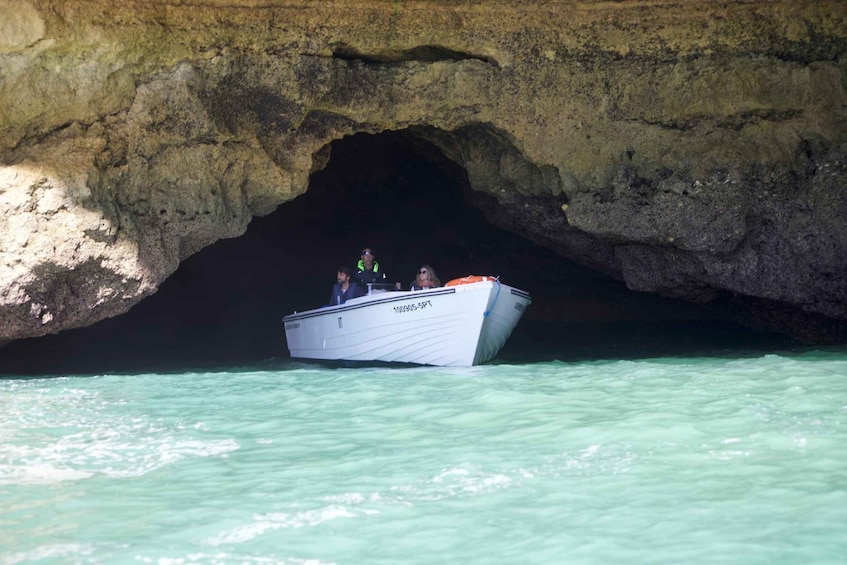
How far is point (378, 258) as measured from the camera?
18781 millimetres

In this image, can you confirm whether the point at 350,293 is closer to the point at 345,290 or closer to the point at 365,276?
the point at 345,290

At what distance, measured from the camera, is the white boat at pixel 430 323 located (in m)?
10.9

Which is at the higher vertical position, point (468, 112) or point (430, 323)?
point (468, 112)

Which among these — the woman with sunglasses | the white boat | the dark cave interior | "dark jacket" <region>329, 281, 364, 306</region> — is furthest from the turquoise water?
the dark cave interior

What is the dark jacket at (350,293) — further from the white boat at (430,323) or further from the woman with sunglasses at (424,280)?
the woman with sunglasses at (424,280)

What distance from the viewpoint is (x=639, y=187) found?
1104 cm

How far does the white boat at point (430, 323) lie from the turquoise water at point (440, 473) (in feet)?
7.12

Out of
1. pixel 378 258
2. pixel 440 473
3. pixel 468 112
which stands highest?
pixel 468 112

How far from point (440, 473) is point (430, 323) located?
18.8 ft

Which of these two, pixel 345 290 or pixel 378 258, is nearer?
pixel 345 290

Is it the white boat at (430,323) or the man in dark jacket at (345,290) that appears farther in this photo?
the man in dark jacket at (345,290)

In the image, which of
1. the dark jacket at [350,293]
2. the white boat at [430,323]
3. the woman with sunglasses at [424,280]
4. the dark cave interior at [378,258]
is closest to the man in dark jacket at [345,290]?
the dark jacket at [350,293]

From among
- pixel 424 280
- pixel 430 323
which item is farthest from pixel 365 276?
pixel 430 323

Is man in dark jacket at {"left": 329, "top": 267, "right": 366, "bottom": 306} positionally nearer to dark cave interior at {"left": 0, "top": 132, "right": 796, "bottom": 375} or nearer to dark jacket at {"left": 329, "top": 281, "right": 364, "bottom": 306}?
dark jacket at {"left": 329, "top": 281, "right": 364, "bottom": 306}
